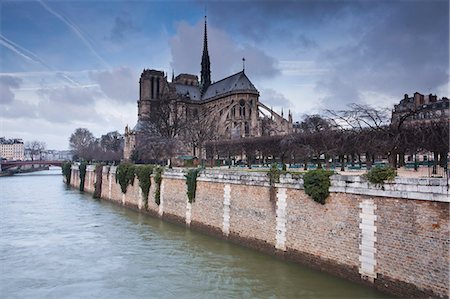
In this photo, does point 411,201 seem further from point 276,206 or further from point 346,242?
point 276,206

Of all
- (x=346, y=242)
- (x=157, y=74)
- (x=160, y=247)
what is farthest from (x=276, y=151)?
(x=157, y=74)

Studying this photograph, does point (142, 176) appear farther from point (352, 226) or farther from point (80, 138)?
point (80, 138)

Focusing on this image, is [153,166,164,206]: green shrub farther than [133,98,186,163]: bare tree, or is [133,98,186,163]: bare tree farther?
[133,98,186,163]: bare tree

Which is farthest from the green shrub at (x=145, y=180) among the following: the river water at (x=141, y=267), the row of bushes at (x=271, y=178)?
the river water at (x=141, y=267)

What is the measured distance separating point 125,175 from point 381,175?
68.0ft

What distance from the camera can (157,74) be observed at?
75.4 meters

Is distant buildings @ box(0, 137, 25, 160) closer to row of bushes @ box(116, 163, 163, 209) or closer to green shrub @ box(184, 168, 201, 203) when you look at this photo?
row of bushes @ box(116, 163, 163, 209)

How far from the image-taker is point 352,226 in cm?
1103

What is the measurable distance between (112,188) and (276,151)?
13225 mm

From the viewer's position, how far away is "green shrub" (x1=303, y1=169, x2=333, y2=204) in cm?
1188

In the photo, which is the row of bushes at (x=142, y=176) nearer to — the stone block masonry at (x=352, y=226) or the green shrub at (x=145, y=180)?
the green shrub at (x=145, y=180)

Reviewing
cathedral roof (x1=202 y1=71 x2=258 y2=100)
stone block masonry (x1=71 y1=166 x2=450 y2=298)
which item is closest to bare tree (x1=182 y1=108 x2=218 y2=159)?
cathedral roof (x1=202 y1=71 x2=258 y2=100)

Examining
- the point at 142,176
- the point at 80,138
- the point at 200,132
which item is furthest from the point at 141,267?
the point at 80,138

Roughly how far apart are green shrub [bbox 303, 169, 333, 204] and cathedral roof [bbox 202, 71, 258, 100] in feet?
155
